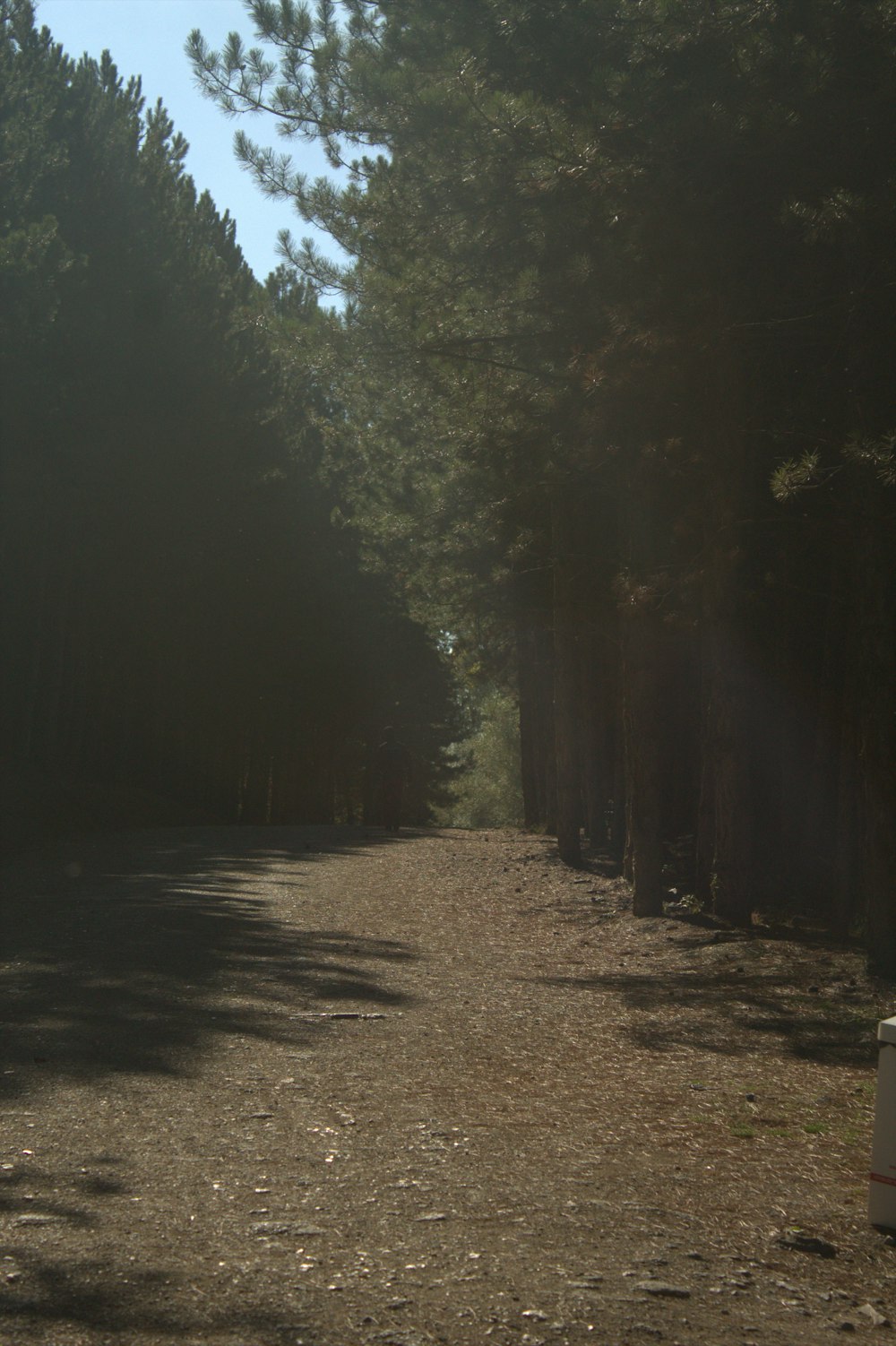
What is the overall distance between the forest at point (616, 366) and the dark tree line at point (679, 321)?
4cm

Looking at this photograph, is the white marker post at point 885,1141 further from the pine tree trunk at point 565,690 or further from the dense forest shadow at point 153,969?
the pine tree trunk at point 565,690

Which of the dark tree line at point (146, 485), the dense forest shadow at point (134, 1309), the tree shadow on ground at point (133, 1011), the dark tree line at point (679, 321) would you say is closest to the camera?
the dense forest shadow at point (134, 1309)

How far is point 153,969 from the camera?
9586 millimetres

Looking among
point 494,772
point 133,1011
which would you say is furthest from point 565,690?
point 494,772

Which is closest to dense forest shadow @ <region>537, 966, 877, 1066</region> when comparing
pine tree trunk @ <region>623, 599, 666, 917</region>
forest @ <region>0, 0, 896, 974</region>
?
forest @ <region>0, 0, 896, 974</region>

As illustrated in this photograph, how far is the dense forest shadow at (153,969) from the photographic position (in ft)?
23.7

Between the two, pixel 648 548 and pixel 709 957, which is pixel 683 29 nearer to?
pixel 648 548

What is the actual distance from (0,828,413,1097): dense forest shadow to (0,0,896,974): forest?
4128 mm

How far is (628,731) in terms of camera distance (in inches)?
557

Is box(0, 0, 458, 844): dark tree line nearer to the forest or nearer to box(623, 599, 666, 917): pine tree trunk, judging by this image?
the forest

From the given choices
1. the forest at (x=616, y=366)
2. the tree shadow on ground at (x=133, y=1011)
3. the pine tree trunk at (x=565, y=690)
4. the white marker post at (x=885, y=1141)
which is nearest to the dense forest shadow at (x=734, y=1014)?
the forest at (x=616, y=366)

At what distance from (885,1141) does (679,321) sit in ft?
26.3

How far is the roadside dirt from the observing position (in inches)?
154

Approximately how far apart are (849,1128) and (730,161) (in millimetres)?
7295
